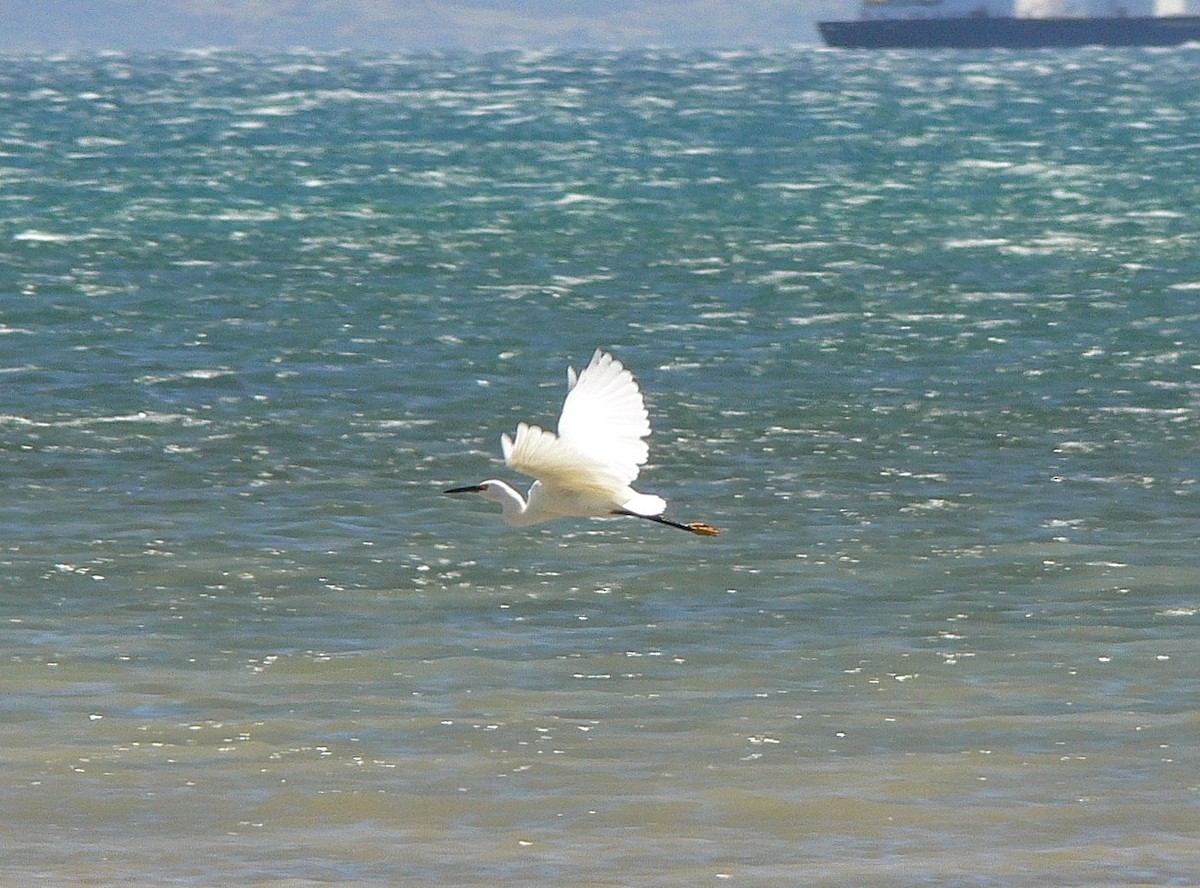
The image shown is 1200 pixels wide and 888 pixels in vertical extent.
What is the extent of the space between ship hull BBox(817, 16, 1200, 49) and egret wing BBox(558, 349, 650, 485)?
151m

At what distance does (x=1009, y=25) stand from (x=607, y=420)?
6141 inches

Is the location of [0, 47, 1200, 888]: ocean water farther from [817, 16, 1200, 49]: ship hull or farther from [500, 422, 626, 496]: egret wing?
[817, 16, 1200, 49]: ship hull

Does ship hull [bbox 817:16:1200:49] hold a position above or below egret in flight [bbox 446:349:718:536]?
above

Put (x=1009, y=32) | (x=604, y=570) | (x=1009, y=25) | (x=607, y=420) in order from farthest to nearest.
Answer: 1. (x=1009, y=32)
2. (x=1009, y=25)
3. (x=604, y=570)
4. (x=607, y=420)

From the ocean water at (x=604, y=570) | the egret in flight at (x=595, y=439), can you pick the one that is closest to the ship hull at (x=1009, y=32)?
the ocean water at (x=604, y=570)

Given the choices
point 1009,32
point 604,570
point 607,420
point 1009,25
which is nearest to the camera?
point 607,420

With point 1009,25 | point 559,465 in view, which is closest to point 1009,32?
point 1009,25

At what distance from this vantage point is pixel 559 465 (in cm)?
1140

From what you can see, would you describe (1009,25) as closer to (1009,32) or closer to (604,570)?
(1009,32)

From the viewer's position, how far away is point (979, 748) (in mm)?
10547

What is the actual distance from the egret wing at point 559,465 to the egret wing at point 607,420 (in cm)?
5

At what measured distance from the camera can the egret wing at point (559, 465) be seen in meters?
10.9

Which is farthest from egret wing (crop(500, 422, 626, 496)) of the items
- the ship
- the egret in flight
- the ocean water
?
the ship

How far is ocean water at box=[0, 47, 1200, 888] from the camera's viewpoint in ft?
31.3
